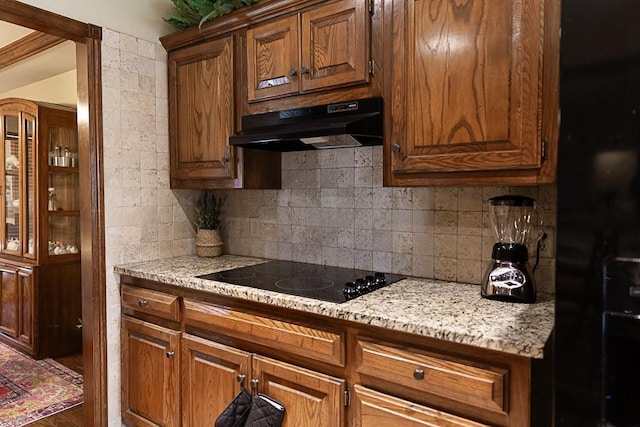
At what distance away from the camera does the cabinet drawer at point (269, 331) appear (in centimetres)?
148

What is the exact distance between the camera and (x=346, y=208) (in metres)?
2.17

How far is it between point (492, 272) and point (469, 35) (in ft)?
2.72

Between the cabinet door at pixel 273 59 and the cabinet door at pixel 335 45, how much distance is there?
5 cm

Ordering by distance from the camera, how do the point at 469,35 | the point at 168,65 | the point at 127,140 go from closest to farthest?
the point at 469,35, the point at 127,140, the point at 168,65

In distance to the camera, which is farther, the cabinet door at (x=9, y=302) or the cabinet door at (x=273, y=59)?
the cabinet door at (x=9, y=302)

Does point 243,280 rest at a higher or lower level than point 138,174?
lower

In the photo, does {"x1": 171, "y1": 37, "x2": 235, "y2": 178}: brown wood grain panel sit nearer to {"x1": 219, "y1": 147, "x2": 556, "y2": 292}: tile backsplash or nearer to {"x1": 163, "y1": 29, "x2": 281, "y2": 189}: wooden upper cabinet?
{"x1": 163, "y1": 29, "x2": 281, "y2": 189}: wooden upper cabinet

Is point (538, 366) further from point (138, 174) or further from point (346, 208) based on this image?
point (138, 174)

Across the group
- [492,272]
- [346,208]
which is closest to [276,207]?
[346,208]

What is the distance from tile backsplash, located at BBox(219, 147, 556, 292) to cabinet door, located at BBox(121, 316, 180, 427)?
715 mm

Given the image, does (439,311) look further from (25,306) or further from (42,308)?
(25,306)

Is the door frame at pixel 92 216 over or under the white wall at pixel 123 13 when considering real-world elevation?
under

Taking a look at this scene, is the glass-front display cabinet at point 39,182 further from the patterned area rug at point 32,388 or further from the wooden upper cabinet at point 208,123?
the wooden upper cabinet at point 208,123

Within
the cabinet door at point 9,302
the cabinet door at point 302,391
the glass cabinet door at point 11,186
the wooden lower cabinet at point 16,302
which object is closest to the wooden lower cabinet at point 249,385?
the cabinet door at point 302,391
